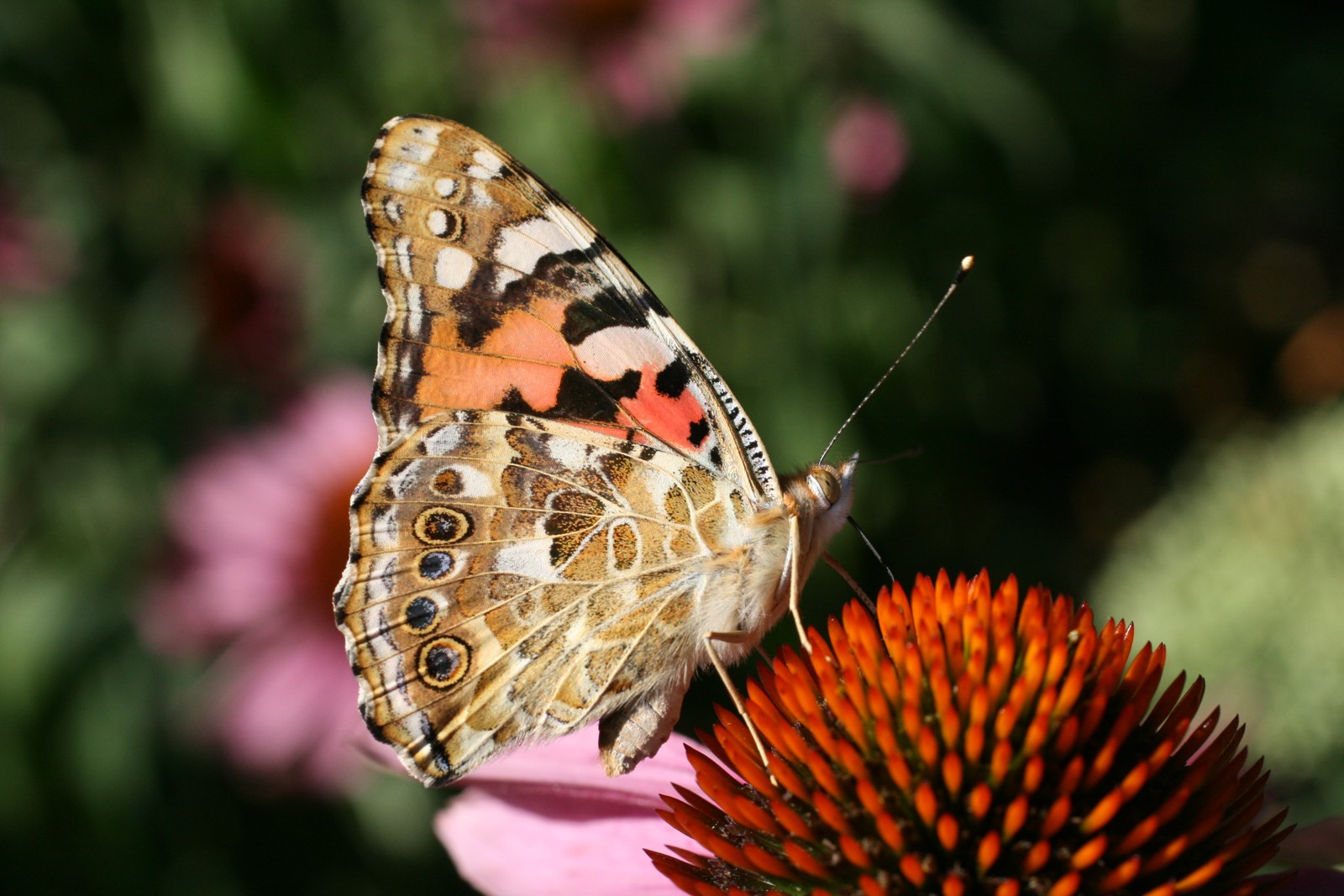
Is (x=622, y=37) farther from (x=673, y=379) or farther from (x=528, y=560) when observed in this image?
(x=528, y=560)

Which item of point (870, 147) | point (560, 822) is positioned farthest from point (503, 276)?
point (870, 147)

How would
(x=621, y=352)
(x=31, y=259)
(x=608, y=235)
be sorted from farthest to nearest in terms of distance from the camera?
→ (x=31, y=259) → (x=608, y=235) → (x=621, y=352)

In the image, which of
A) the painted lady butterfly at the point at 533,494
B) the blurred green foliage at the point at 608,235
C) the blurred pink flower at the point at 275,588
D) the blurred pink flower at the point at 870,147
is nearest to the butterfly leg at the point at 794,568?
the painted lady butterfly at the point at 533,494

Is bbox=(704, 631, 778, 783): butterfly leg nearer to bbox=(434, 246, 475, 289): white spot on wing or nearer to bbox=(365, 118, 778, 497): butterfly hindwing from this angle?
bbox=(365, 118, 778, 497): butterfly hindwing

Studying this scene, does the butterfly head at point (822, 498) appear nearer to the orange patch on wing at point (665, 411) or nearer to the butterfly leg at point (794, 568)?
the butterfly leg at point (794, 568)

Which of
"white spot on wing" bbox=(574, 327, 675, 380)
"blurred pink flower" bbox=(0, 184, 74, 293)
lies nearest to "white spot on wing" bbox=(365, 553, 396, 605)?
"white spot on wing" bbox=(574, 327, 675, 380)
